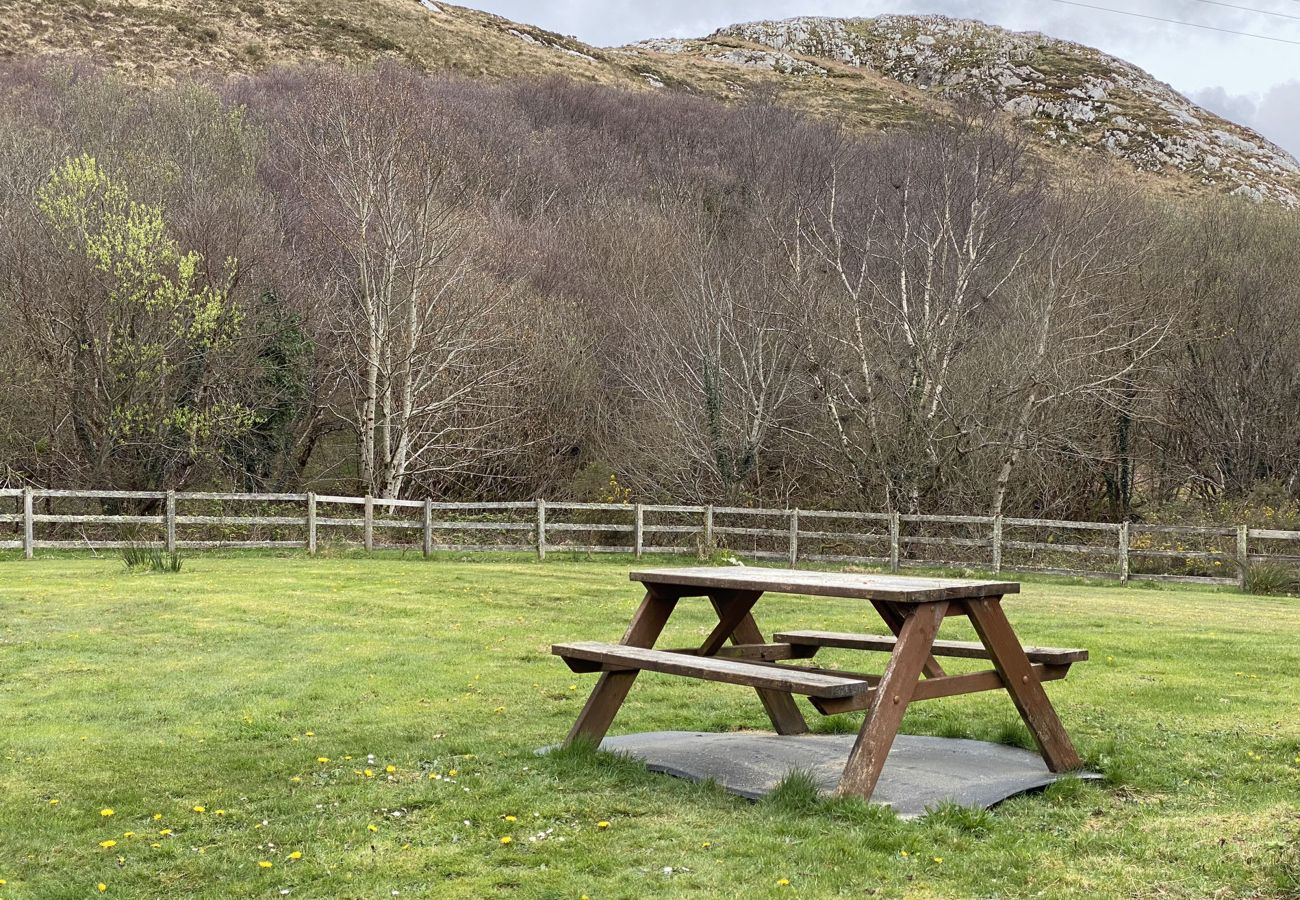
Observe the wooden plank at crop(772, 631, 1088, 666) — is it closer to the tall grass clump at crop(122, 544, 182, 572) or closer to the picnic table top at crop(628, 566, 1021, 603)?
the picnic table top at crop(628, 566, 1021, 603)

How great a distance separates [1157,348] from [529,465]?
16452 mm

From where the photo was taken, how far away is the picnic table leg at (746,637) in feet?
24.0

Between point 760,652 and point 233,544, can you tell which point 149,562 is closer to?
point 233,544

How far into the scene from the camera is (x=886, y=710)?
572 centimetres

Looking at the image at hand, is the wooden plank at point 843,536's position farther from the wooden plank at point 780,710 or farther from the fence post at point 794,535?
the wooden plank at point 780,710

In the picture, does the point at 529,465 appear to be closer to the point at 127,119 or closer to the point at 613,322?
the point at 613,322

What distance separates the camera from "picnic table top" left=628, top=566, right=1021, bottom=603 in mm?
5762

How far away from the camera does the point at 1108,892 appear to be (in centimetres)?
456

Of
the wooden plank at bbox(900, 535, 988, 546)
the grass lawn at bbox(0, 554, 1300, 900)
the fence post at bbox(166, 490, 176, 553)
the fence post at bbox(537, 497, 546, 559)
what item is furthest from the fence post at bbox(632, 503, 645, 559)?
the grass lawn at bbox(0, 554, 1300, 900)

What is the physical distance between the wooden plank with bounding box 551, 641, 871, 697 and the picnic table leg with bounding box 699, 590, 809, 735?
2.23 feet

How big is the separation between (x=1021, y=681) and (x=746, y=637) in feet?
6.97

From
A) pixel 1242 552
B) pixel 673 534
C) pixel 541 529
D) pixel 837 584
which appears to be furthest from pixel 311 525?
pixel 837 584

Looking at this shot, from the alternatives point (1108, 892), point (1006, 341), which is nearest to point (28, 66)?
point (1006, 341)

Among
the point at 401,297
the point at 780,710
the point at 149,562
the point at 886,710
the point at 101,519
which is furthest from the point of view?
the point at 401,297
